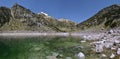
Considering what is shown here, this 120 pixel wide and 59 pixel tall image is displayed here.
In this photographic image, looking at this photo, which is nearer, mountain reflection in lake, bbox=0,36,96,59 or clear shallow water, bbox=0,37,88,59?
mountain reflection in lake, bbox=0,36,96,59

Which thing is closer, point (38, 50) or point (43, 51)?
point (43, 51)

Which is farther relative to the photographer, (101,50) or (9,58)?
(101,50)

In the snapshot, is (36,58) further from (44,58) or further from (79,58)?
(79,58)

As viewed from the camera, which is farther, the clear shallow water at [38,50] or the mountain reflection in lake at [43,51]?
the clear shallow water at [38,50]

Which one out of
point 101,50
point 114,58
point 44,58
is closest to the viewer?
point 114,58

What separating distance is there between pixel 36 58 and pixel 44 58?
1160 millimetres

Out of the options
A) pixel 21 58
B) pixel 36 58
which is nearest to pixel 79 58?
pixel 36 58

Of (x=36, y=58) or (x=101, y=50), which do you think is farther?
(x=101, y=50)

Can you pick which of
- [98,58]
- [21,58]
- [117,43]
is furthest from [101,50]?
[21,58]

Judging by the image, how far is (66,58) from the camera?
2161 centimetres

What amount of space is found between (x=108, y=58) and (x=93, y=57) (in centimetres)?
156

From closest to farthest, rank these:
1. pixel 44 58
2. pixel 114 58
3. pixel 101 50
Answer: pixel 114 58, pixel 44 58, pixel 101 50

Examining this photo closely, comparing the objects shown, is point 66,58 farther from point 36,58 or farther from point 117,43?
point 117,43

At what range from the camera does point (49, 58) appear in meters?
21.4
